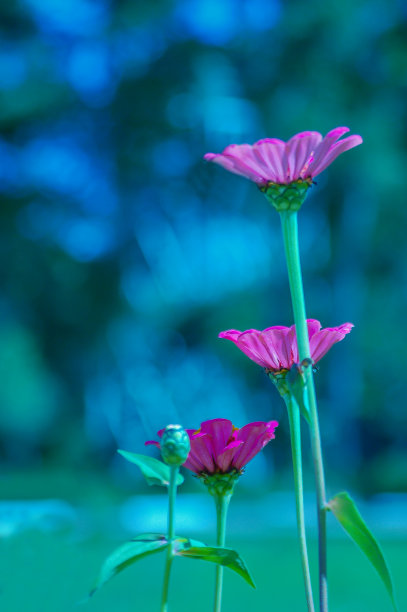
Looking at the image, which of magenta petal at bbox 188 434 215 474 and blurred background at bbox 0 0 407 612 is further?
blurred background at bbox 0 0 407 612

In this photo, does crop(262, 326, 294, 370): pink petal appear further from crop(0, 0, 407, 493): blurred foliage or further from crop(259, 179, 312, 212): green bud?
crop(0, 0, 407, 493): blurred foliage

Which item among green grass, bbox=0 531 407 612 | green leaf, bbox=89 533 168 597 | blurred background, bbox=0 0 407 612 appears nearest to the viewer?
green leaf, bbox=89 533 168 597

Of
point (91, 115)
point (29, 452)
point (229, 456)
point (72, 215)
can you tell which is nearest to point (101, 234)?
point (72, 215)

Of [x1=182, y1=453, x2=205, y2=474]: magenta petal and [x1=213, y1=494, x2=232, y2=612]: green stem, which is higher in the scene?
[x1=182, y1=453, x2=205, y2=474]: magenta petal

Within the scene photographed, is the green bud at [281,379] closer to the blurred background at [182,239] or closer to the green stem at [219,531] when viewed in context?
the green stem at [219,531]

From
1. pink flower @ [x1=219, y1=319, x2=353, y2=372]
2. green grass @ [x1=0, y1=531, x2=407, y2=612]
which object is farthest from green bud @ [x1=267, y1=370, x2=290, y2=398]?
green grass @ [x1=0, y1=531, x2=407, y2=612]

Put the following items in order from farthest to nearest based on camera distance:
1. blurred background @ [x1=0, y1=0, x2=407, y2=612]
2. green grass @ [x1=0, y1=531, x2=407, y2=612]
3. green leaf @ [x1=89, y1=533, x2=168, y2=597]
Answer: blurred background @ [x1=0, y1=0, x2=407, y2=612]
green grass @ [x1=0, y1=531, x2=407, y2=612]
green leaf @ [x1=89, y1=533, x2=168, y2=597]

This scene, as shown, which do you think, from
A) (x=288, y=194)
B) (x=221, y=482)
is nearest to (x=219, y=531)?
(x=221, y=482)

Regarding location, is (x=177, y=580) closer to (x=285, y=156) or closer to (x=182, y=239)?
(x=285, y=156)
